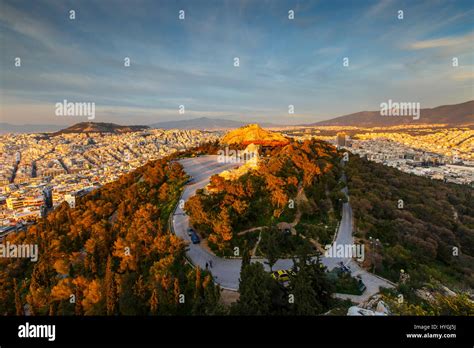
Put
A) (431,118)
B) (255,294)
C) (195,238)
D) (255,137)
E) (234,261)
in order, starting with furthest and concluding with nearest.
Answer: (431,118), (255,137), (195,238), (234,261), (255,294)

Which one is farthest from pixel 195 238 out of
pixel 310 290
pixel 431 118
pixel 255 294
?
pixel 431 118

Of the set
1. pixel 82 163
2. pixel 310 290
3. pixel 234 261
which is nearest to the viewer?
pixel 310 290

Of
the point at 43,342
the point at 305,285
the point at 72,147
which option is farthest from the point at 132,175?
the point at 72,147

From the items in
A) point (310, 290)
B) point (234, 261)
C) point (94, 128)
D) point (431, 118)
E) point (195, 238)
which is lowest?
point (234, 261)

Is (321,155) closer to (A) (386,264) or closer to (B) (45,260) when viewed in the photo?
(A) (386,264)

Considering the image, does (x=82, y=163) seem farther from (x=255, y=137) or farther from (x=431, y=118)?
(x=431, y=118)

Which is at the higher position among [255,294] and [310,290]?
[255,294]

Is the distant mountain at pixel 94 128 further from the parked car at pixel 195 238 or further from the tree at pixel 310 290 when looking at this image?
the tree at pixel 310 290
